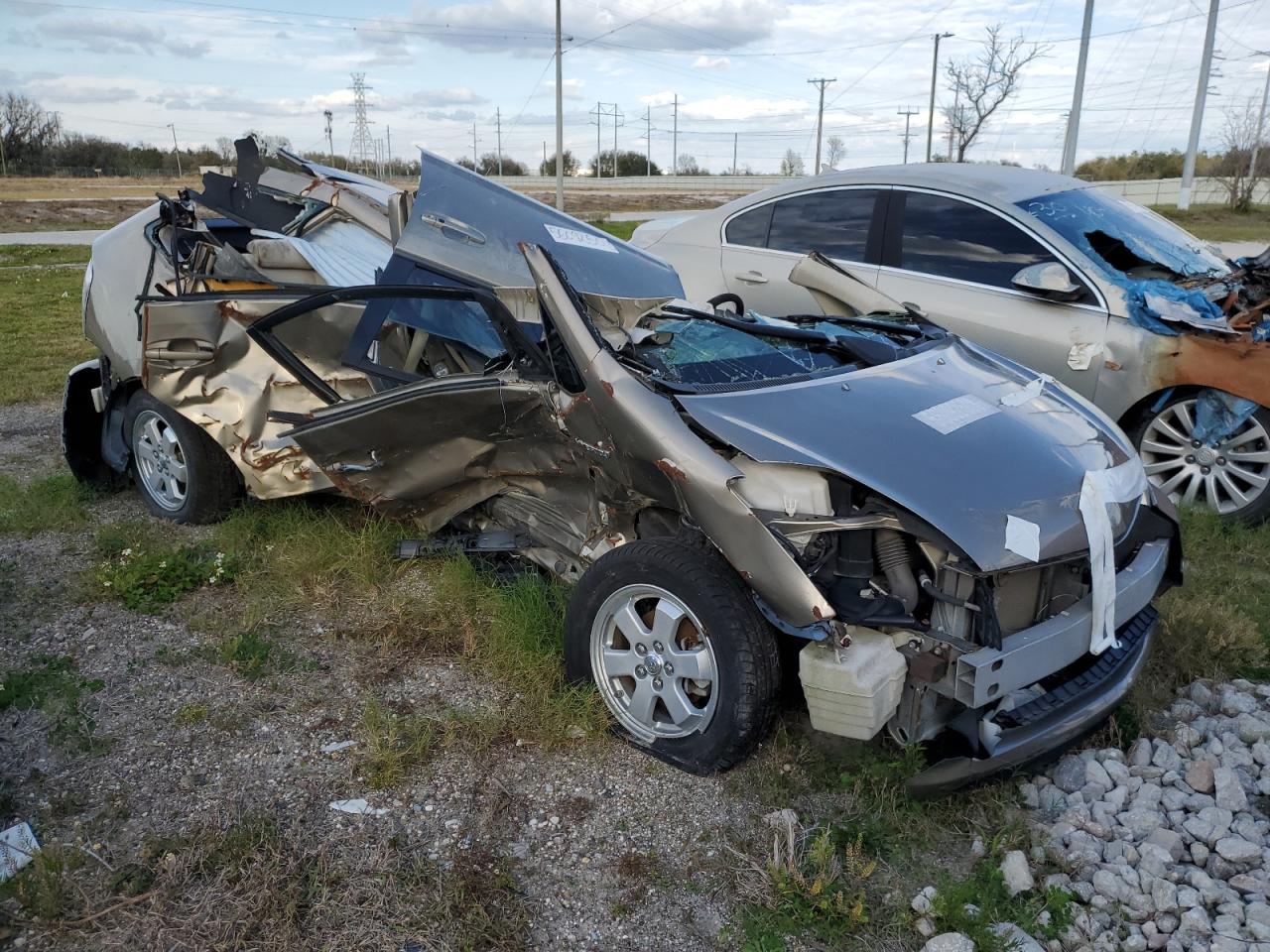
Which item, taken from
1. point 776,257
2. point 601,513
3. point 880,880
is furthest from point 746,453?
point 776,257

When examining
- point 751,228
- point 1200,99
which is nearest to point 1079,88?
point 1200,99

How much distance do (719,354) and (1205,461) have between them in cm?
287

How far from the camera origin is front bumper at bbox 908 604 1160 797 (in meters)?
2.53

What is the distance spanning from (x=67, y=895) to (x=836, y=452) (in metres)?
2.38

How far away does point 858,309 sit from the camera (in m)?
4.52

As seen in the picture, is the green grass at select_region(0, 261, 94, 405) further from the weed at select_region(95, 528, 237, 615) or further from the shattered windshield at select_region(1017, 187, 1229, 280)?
the shattered windshield at select_region(1017, 187, 1229, 280)

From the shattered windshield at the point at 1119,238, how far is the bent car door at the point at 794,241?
91 cm

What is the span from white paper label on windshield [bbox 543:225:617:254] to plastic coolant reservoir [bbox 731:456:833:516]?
1473mm

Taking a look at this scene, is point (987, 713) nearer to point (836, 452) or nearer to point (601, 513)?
point (836, 452)

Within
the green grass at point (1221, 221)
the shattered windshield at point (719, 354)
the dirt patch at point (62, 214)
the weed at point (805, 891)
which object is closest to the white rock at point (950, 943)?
the weed at point (805, 891)

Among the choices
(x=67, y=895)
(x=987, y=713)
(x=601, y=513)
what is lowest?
(x=67, y=895)

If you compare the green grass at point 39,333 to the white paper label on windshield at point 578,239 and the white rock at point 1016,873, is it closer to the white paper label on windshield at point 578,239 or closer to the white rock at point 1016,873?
the white paper label on windshield at point 578,239

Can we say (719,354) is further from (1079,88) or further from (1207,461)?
(1079,88)

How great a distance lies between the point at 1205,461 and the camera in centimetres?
472
